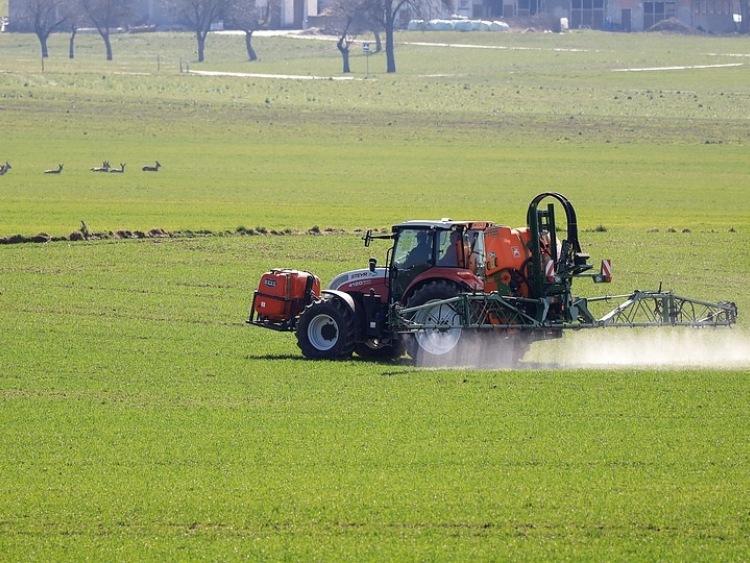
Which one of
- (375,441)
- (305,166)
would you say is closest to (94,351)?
(375,441)

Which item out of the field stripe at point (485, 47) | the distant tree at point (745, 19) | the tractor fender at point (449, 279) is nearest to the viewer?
the tractor fender at point (449, 279)

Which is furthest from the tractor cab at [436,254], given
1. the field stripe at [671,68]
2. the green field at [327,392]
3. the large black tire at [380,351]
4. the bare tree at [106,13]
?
the bare tree at [106,13]

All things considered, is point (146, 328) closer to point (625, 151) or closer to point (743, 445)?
point (743, 445)

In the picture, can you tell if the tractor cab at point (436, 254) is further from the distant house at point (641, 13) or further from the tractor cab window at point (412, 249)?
the distant house at point (641, 13)

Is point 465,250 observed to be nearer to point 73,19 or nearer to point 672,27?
point 73,19

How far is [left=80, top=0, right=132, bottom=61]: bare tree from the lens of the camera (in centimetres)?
14200

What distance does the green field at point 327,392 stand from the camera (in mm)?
12797

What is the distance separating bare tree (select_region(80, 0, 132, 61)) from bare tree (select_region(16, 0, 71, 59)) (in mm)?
2326

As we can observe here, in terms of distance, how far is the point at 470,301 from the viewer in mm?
20484

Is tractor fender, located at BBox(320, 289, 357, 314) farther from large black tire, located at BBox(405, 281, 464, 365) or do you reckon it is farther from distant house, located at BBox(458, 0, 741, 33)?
distant house, located at BBox(458, 0, 741, 33)

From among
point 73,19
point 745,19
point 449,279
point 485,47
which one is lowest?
point 449,279

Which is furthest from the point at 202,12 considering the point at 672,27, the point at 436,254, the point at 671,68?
the point at 436,254

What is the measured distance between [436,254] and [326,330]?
1961 mm

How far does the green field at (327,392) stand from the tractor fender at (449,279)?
1255 mm
